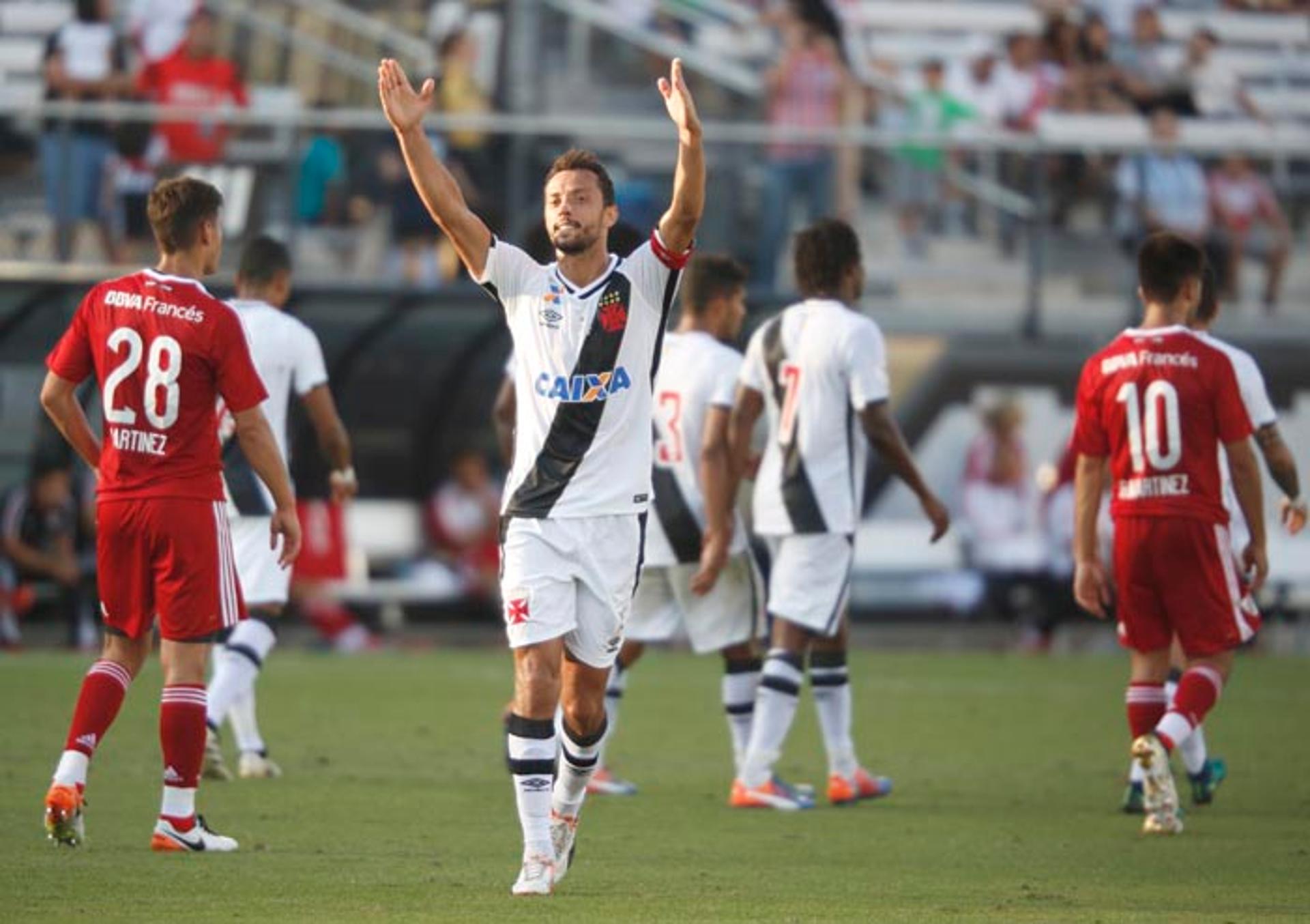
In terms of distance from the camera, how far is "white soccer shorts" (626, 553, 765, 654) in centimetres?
1112

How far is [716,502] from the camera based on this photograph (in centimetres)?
1073

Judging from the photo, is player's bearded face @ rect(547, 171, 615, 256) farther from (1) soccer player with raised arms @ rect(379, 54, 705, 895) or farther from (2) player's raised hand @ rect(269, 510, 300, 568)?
(2) player's raised hand @ rect(269, 510, 300, 568)

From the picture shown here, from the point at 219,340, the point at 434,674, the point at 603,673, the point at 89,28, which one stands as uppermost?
the point at 89,28

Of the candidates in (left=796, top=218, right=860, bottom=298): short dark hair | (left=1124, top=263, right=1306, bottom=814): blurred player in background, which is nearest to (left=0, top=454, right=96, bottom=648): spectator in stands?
(left=796, top=218, right=860, bottom=298): short dark hair

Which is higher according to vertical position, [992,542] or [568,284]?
[568,284]

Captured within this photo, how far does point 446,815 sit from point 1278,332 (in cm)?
1211

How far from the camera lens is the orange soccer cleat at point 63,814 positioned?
845 cm

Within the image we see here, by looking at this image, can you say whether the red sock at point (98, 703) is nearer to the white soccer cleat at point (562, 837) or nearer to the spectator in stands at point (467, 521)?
the white soccer cleat at point (562, 837)

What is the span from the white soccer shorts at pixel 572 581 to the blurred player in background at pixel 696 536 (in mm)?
2858

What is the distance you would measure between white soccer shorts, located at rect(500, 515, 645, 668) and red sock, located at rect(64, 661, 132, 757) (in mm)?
1588

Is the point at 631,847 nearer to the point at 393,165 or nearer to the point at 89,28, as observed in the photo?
the point at 393,165

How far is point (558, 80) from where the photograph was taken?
23.2m

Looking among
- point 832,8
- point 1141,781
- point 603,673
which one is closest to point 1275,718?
point 1141,781

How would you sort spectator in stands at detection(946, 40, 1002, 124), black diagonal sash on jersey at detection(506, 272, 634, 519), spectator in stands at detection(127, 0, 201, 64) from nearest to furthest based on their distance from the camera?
black diagonal sash on jersey at detection(506, 272, 634, 519), spectator in stands at detection(127, 0, 201, 64), spectator in stands at detection(946, 40, 1002, 124)
